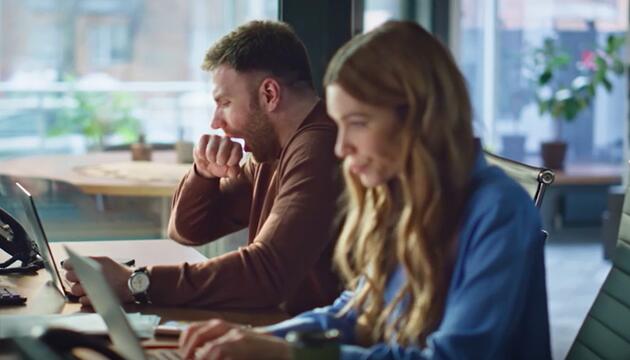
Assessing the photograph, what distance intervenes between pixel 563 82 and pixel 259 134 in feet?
19.5

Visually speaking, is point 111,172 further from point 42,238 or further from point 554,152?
point 554,152

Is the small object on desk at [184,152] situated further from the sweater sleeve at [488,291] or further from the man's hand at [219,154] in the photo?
the sweater sleeve at [488,291]

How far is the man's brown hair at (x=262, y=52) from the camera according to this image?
2.48m

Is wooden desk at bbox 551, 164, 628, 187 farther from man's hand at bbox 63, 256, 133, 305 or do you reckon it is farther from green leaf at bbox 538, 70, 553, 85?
man's hand at bbox 63, 256, 133, 305

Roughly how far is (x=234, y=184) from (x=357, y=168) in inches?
45.6

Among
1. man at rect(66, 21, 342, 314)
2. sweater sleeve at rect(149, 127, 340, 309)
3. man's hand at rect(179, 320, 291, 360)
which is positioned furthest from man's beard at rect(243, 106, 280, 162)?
man's hand at rect(179, 320, 291, 360)

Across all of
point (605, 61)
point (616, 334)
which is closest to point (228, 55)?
point (616, 334)

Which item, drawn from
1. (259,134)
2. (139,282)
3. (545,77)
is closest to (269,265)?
(139,282)

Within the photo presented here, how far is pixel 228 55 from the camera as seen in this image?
249 cm

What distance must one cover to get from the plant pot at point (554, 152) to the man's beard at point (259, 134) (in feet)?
18.5

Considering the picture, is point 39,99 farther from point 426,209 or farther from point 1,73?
point 426,209

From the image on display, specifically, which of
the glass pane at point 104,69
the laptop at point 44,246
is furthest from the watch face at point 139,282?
the glass pane at point 104,69

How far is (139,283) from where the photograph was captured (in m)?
2.18

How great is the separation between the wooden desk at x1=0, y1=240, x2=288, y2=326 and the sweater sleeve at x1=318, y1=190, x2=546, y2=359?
21.8 inches
